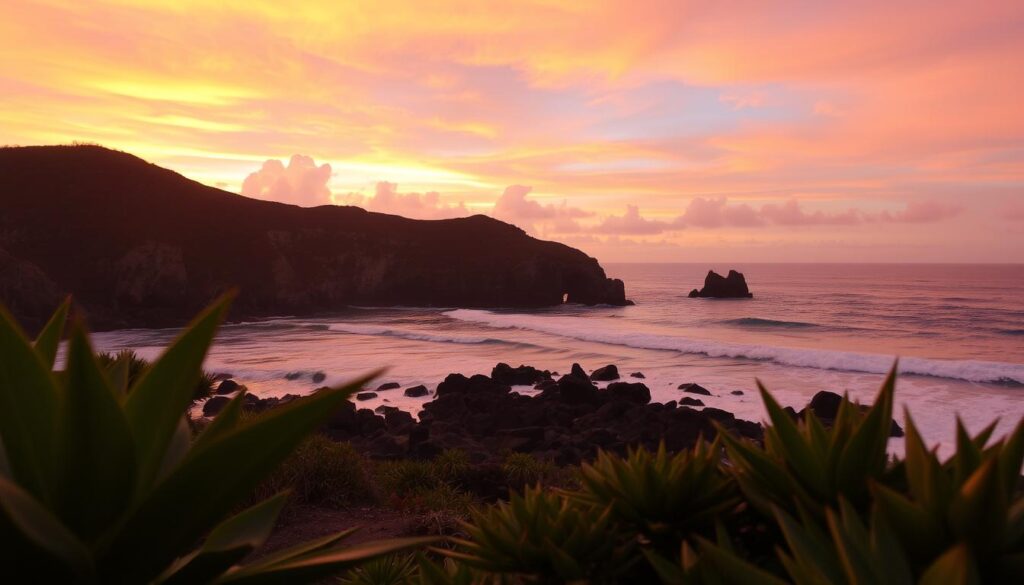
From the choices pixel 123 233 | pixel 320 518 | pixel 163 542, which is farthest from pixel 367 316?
pixel 163 542

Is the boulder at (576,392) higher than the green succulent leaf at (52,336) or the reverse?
the reverse

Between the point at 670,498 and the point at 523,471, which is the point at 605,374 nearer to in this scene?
the point at 523,471

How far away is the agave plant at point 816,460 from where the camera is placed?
69.8 inches

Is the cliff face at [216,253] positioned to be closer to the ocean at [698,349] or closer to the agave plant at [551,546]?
the ocean at [698,349]

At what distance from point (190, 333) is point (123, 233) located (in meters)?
60.6

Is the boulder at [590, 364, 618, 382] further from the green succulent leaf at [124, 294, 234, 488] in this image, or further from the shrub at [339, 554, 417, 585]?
the green succulent leaf at [124, 294, 234, 488]

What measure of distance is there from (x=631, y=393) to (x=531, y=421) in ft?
14.1

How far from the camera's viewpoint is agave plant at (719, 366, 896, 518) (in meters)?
1.77

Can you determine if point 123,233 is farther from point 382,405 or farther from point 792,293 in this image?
point 792,293

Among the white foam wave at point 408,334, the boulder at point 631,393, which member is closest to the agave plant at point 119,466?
the boulder at point 631,393

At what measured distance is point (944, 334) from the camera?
43.1m

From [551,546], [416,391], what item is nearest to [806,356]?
[416,391]

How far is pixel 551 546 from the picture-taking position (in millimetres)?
1891

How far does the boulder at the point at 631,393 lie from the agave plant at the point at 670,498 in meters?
18.1
